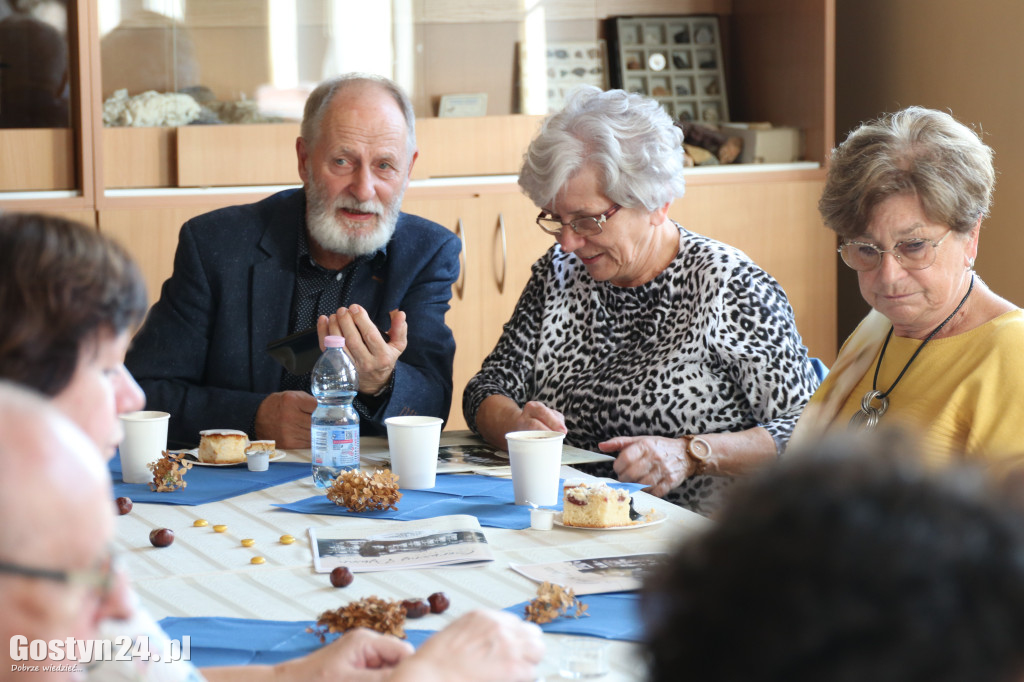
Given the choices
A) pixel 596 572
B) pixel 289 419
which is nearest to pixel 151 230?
pixel 289 419

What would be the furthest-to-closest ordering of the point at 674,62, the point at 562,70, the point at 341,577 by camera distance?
the point at 674,62
the point at 562,70
the point at 341,577

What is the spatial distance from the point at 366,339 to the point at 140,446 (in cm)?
50

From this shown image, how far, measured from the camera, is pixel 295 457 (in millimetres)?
2139

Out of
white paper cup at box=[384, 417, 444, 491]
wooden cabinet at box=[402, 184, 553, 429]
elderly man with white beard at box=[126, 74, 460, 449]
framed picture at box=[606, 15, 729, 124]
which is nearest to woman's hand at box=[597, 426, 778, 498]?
white paper cup at box=[384, 417, 444, 491]

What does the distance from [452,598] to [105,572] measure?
738 millimetres

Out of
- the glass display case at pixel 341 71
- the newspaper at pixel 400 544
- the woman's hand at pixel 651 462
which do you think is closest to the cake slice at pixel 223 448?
the newspaper at pixel 400 544

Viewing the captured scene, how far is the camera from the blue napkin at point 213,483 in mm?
1805

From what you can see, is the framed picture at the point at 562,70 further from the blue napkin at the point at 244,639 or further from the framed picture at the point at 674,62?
the blue napkin at the point at 244,639

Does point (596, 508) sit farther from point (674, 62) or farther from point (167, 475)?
point (674, 62)

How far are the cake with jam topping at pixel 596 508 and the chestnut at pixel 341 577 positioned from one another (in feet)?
1.30

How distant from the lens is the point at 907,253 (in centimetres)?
185

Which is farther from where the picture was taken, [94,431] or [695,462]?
[695,462]

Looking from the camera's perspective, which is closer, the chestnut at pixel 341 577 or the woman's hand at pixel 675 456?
the chestnut at pixel 341 577

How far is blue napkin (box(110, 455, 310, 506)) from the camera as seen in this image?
1805 mm
